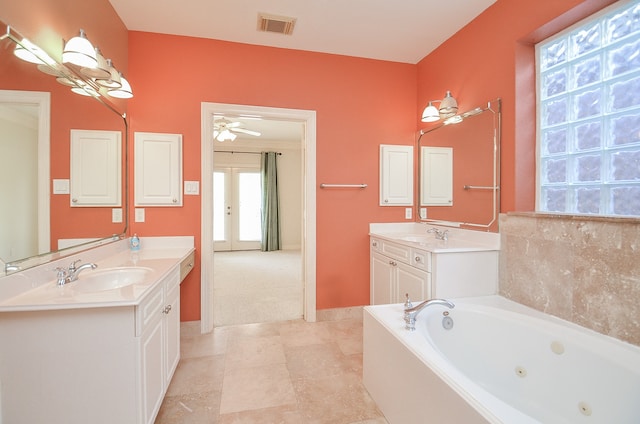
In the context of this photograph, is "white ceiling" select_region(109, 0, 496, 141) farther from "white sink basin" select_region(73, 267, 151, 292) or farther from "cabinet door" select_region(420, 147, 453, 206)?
"white sink basin" select_region(73, 267, 151, 292)

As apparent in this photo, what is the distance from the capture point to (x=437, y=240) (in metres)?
2.53

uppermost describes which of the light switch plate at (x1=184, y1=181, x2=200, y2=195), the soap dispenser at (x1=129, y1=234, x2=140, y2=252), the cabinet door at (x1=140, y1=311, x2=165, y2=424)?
the light switch plate at (x1=184, y1=181, x2=200, y2=195)

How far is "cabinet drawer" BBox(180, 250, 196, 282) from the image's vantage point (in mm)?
2129

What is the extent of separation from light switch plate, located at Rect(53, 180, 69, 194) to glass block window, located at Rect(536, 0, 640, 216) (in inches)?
117

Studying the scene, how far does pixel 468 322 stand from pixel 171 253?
7.03ft

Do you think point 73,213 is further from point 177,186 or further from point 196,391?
point 196,391

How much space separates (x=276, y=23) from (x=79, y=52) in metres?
1.41

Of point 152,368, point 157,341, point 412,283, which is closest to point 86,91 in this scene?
point 157,341

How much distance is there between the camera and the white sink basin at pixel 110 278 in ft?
4.99

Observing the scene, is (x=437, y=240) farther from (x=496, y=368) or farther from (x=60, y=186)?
(x=60, y=186)

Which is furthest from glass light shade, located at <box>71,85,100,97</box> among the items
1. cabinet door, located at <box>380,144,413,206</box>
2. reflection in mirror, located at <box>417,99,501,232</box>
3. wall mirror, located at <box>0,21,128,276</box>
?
reflection in mirror, located at <box>417,99,501,232</box>

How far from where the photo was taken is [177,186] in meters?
2.47

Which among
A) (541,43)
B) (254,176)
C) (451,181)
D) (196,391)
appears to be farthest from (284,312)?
(254,176)

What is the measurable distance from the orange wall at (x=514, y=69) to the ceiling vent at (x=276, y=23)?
4.91 feet
